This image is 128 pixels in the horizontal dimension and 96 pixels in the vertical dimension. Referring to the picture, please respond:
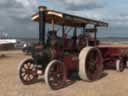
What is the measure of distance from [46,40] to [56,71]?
1.08m

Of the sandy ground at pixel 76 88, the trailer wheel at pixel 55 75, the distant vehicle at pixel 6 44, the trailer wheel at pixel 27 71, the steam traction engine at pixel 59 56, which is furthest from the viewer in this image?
the distant vehicle at pixel 6 44

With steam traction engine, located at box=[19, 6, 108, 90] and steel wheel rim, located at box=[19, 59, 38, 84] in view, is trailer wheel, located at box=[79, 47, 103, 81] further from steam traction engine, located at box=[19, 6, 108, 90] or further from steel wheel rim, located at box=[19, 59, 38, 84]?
steel wheel rim, located at box=[19, 59, 38, 84]

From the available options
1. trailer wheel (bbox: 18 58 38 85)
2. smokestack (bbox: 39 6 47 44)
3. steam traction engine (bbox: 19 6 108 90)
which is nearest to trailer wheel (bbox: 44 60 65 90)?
steam traction engine (bbox: 19 6 108 90)

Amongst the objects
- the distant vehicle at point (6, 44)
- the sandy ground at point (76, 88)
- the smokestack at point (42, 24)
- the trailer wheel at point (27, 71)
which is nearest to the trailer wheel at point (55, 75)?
the sandy ground at point (76, 88)

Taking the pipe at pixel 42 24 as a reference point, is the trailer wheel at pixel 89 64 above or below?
below

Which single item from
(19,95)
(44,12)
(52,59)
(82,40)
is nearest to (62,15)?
(44,12)

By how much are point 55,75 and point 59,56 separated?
69 centimetres

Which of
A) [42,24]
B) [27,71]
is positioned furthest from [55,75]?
[42,24]

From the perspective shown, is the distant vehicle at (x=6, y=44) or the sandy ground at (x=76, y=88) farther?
the distant vehicle at (x=6, y=44)

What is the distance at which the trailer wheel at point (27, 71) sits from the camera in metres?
9.59

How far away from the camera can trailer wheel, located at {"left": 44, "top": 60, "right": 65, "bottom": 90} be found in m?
8.48

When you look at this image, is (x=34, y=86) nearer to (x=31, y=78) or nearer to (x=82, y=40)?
(x=31, y=78)

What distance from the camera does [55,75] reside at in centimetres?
888

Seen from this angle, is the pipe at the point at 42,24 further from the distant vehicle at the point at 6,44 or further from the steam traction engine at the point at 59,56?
the distant vehicle at the point at 6,44
